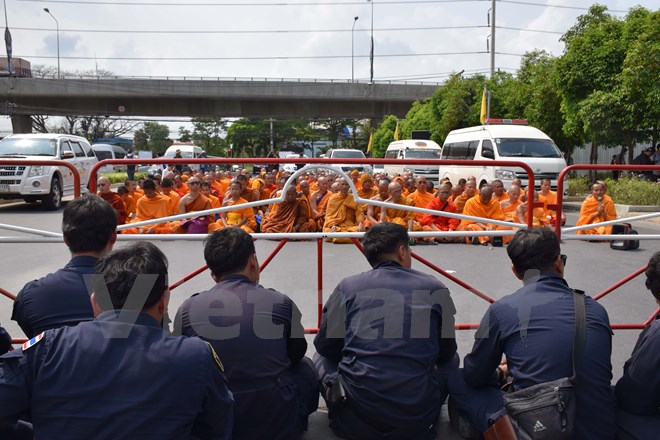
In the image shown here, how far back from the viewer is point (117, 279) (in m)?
2.09

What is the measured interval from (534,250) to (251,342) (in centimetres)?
145

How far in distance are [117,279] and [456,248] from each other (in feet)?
28.0

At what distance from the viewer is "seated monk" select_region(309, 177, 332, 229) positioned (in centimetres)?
1156

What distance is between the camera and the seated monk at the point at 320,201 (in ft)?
37.9

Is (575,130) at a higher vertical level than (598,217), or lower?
higher

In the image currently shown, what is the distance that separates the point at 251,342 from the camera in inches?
115

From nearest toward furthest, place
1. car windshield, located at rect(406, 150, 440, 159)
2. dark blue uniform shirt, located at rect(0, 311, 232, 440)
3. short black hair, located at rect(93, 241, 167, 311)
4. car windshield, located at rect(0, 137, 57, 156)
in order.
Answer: dark blue uniform shirt, located at rect(0, 311, 232, 440) → short black hair, located at rect(93, 241, 167, 311) → car windshield, located at rect(0, 137, 57, 156) → car windshield, located at rect(406, 150, 440, 159)

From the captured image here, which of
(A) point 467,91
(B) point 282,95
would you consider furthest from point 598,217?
(B) point 282,95

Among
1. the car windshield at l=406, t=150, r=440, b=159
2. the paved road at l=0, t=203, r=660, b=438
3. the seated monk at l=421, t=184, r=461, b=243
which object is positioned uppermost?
the car windshield at l=406, t=150, r=440, b=159

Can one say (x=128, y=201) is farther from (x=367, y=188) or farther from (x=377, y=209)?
(x=377, y=209)

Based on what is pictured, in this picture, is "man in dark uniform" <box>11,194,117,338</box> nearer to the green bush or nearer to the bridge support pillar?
the green bush

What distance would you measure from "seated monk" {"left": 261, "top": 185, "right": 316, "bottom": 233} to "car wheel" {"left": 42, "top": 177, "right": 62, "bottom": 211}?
759 cm

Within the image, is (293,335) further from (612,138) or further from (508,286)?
(612,138)

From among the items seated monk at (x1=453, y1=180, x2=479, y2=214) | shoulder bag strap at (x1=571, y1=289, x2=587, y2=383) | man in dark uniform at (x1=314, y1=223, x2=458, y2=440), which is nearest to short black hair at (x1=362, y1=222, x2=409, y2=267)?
man in dark uniform at (x1=314, y1=223, x2=458, y2=440)
